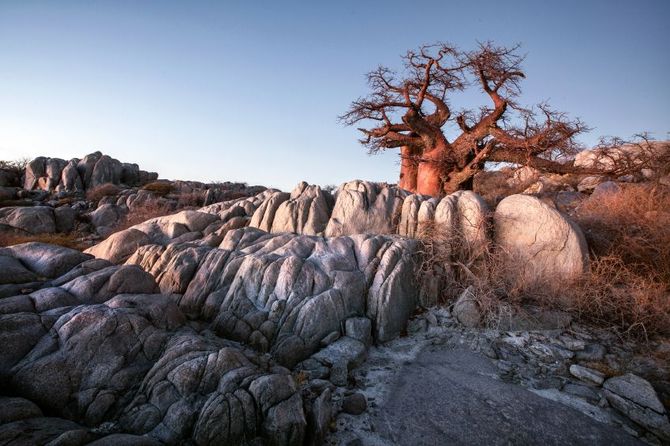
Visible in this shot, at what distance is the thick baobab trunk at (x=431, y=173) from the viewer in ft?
43.0

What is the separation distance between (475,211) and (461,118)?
241 inches

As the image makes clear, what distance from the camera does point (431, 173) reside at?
1334cm

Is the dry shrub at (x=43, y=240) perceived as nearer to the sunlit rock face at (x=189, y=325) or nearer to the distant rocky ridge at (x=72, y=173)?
the sunlit rock face at (x=189, y=325)

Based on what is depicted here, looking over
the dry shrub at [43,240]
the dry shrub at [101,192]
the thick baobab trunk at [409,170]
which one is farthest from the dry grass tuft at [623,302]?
the dry shrub at [101,192]

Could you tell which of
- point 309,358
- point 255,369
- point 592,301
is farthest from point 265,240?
point 592,301

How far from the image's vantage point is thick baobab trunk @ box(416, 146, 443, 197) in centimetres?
1310

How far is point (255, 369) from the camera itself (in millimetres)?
4562

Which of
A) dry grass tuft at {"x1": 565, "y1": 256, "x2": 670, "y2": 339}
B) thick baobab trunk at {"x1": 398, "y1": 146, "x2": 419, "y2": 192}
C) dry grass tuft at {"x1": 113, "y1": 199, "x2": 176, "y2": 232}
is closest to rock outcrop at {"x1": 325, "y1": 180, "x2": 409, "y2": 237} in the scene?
thick baobab trunk at {"x1": 398, "y1": 146, "x2": 419, "y2": 192}

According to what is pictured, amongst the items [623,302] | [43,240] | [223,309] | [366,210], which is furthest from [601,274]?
[43,240]

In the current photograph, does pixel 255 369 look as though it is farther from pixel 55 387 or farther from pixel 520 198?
pixel 520 198

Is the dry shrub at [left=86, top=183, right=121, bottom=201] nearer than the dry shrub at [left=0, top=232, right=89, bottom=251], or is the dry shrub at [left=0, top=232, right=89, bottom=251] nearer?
the dry shrub at [left=0, top=232, right=89, bottom=251]

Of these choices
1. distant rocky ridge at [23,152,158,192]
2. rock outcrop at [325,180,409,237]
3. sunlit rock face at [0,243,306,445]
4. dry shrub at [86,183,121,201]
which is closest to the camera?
sunlit rock face at [0,243,306,445]

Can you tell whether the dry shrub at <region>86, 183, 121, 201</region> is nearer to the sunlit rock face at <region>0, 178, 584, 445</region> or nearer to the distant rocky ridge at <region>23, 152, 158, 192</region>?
the distant rocky ridge at <region>23, 152, 158, 192</region>

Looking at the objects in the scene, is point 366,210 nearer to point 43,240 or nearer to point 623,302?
point 623,302
